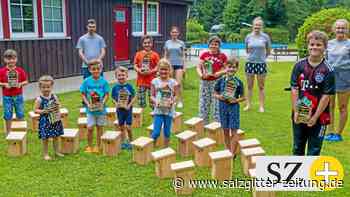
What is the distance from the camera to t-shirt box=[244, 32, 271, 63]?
7793 mm

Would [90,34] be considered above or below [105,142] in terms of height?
above

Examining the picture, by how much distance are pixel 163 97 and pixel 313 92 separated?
2070 millimetres

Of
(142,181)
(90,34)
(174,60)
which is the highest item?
(90,34)

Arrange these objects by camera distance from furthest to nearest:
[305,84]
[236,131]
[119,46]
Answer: [119,46] → [236,131] → [305,84]

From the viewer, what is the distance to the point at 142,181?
4.62 m

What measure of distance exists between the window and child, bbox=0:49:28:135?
521 centimetres

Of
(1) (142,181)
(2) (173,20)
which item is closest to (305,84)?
(1) (142,181)

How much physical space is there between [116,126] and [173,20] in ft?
41.6

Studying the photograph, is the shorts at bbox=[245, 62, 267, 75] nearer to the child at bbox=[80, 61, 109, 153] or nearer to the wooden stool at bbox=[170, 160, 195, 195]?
the child at bbox=[80, 61, 109, 153]

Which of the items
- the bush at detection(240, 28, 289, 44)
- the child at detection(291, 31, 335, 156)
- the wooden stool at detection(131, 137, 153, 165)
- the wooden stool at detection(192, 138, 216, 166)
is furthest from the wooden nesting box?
the bush at detection(240, 28, 289, 44)

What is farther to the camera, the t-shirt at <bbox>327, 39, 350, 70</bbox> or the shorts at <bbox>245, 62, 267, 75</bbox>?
the shorts at <bbox>245, 62, 267, 75</bbox>

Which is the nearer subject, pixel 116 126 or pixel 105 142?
pixel 105 142

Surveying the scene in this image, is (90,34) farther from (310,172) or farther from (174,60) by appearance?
(310,172)

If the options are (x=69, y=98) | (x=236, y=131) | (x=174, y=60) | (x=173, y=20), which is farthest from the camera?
(x=173, y=20)
